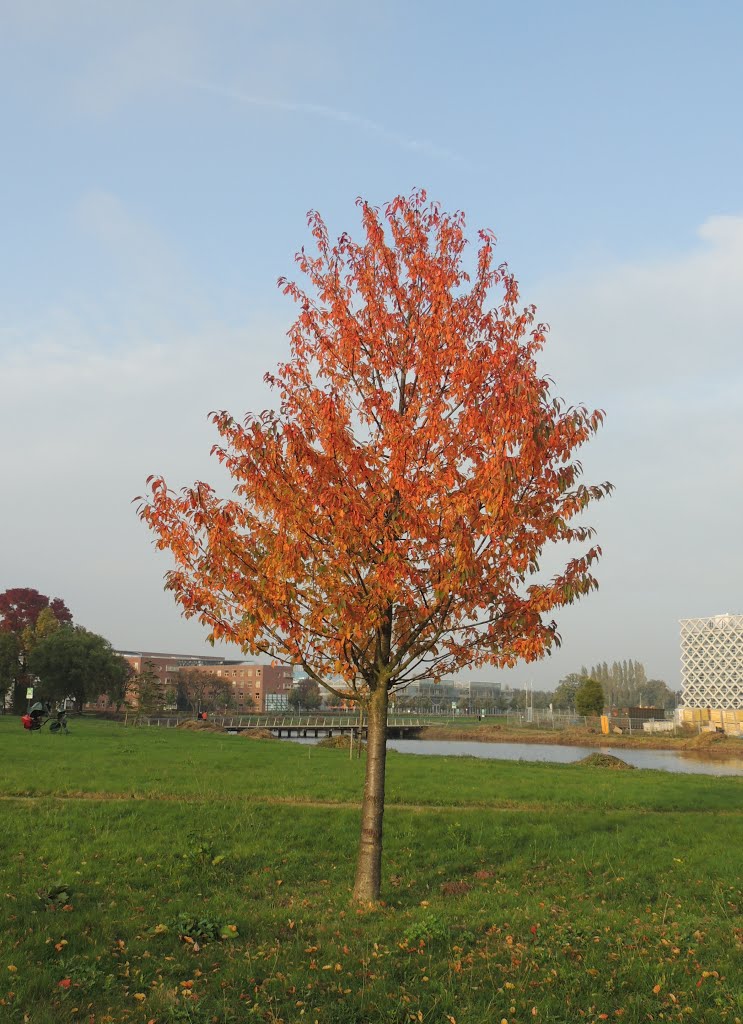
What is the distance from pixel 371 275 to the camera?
34.0ft

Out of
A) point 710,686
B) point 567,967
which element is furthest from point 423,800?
point 710,686

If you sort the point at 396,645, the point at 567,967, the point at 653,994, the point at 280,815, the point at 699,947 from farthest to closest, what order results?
the point at 280,815
the point at 396,645
the point at 699,947
the point at 567,967
the point at 653,994

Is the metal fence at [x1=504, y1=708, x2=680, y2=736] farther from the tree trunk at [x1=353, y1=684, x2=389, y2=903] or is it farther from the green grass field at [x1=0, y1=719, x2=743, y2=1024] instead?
the tree trunk at [x1=353, y1=684, x2=389, y2=903]

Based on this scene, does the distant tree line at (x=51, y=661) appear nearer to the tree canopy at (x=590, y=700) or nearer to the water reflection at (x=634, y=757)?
the water reflection at (x=634, y=757)

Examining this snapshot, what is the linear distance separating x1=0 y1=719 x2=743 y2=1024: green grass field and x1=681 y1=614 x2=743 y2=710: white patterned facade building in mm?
127564

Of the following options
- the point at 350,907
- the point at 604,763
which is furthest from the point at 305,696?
the point at 350,907

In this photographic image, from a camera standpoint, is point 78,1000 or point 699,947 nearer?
point 78,1000

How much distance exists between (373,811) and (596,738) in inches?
3006

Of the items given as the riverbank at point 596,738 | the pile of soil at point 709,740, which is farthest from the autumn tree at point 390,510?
the pile of soil at point 709,740

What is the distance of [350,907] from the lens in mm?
9414

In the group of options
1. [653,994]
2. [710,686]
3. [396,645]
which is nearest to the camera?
[653,994]

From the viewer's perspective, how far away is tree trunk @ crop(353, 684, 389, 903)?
377 inches

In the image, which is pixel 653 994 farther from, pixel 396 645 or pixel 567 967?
pixel 396 645

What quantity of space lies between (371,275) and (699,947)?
9445 millimetres
